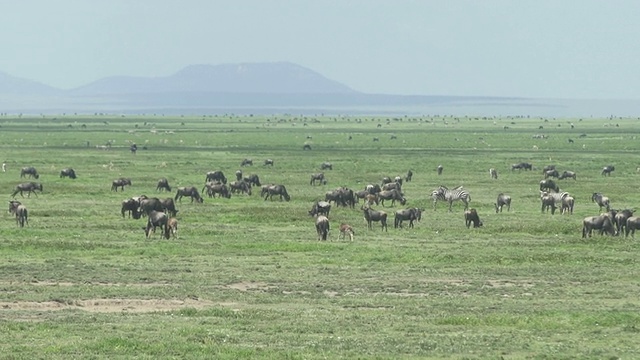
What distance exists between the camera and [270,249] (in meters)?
39.4

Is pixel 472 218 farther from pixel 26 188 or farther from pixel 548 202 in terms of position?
pixel 26 188

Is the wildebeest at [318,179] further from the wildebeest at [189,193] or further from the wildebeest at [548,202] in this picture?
the wildebeest at [548,202]

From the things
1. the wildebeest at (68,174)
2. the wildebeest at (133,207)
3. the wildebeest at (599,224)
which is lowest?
the wildebeest at (68,174)

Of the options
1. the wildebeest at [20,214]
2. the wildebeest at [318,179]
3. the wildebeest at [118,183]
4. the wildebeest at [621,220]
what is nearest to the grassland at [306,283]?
the wildebeest at [20,214]

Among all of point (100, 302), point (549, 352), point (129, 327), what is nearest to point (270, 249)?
point (100, 302)

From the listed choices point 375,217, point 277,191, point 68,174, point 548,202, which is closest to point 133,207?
point 375,217

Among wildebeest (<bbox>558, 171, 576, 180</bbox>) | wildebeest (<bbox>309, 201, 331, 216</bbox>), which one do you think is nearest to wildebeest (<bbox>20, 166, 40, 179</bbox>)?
wildebeest (<bbox>309, 201, 331, 216</bbox>)

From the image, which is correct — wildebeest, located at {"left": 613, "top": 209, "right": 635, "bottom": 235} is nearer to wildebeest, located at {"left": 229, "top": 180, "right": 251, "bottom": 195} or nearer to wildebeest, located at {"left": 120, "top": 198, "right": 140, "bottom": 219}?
wildebeest, located at {"left": 120, "top": 198, "right": 140, "bottom": 219}

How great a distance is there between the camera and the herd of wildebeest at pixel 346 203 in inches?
1687

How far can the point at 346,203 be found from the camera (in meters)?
53.8

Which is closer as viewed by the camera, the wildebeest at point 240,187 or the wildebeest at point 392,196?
the wildebeest at point 392,196

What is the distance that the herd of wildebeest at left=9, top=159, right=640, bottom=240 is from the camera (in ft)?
141

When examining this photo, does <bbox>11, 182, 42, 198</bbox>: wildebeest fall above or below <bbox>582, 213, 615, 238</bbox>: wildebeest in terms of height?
below

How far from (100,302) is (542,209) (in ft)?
93.7
